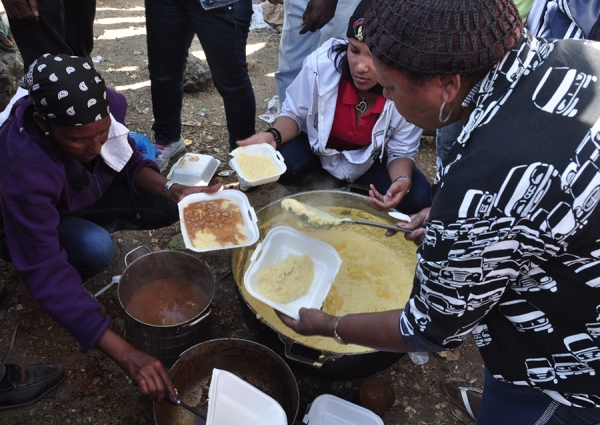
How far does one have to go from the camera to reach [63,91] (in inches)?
75.6

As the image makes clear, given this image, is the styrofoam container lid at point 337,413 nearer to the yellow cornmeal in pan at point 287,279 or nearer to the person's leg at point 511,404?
the yellow cornmeal in pan at point 287,279

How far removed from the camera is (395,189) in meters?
2.92

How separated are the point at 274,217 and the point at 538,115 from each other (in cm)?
210

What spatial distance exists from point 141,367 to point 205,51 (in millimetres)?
2339

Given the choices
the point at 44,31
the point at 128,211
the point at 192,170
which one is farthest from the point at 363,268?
the point at 44,31

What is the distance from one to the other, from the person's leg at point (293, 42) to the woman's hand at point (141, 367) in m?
2.72

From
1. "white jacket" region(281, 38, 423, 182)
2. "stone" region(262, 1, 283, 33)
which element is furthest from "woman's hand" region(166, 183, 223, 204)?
"stone" region(262, 1, 283, 33)

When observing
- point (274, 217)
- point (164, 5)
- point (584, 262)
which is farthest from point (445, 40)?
point (164, 5)

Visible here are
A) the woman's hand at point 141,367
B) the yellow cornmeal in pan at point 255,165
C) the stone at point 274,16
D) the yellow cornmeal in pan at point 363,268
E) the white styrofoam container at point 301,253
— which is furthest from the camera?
the stone at point 274,16

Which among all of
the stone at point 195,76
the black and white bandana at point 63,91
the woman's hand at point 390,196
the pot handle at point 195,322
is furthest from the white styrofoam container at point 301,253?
the stone at point 195,76

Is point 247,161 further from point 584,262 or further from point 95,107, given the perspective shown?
point 584,262

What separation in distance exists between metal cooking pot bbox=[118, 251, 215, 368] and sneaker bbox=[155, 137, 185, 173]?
5.06ft

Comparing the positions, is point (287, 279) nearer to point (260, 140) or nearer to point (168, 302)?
point (168, 302)

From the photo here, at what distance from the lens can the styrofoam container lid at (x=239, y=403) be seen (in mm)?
1840
